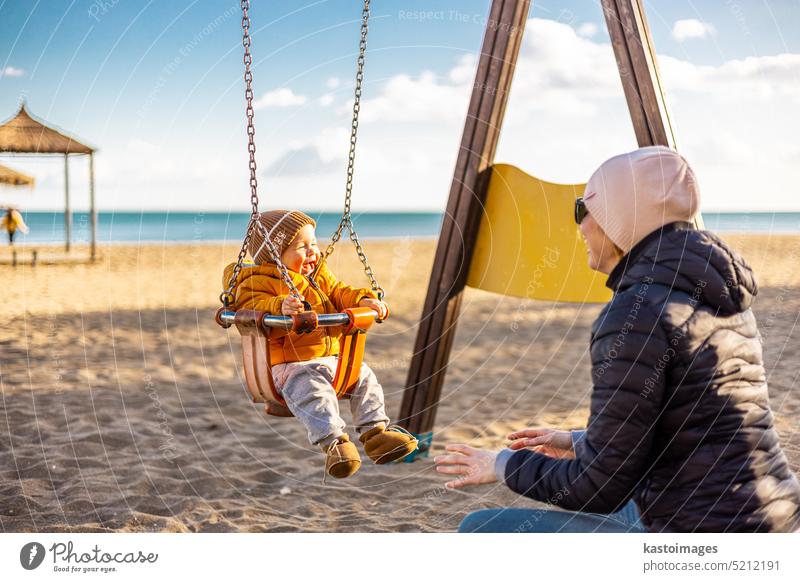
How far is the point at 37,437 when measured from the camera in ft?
15.5

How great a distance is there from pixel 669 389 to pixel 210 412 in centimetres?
421

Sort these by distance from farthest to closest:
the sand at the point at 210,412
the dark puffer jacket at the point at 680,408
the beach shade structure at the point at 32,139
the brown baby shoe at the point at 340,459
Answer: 1. the beach shade structure at the point at 32,139
2. the sand at the point at 210,412
3. the brown baby shoe at the point at 340,459
4. the dark puffer jacket at the point at 680,408

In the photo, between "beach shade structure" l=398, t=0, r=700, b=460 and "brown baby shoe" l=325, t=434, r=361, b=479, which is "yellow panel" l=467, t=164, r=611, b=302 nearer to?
"beach shade structure" l=398, t=0, r=700, b=460

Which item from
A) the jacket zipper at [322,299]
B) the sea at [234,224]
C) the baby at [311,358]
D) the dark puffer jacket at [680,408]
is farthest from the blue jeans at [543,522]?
the sea at [234,224]

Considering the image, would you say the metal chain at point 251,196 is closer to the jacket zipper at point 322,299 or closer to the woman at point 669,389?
the jacket zipper at point 322,299

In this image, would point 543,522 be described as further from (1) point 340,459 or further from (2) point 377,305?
(2) point 377,305

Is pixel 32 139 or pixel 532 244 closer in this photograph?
pixel 532 244

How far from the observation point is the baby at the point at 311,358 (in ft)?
8.51

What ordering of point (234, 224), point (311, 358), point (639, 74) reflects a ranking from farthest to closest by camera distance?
1. point (234, 224)
2. point (639, 74)
3. point (311, 358)

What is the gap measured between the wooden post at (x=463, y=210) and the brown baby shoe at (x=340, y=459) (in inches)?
61.6

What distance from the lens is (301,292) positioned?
9.08 ft

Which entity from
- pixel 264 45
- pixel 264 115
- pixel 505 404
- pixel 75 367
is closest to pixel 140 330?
pixel 75 367

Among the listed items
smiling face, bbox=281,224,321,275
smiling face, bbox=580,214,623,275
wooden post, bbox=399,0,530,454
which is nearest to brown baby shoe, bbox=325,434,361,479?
smiling face, bbox=281,224,321,275

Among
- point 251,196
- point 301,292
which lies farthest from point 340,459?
point 251,196
